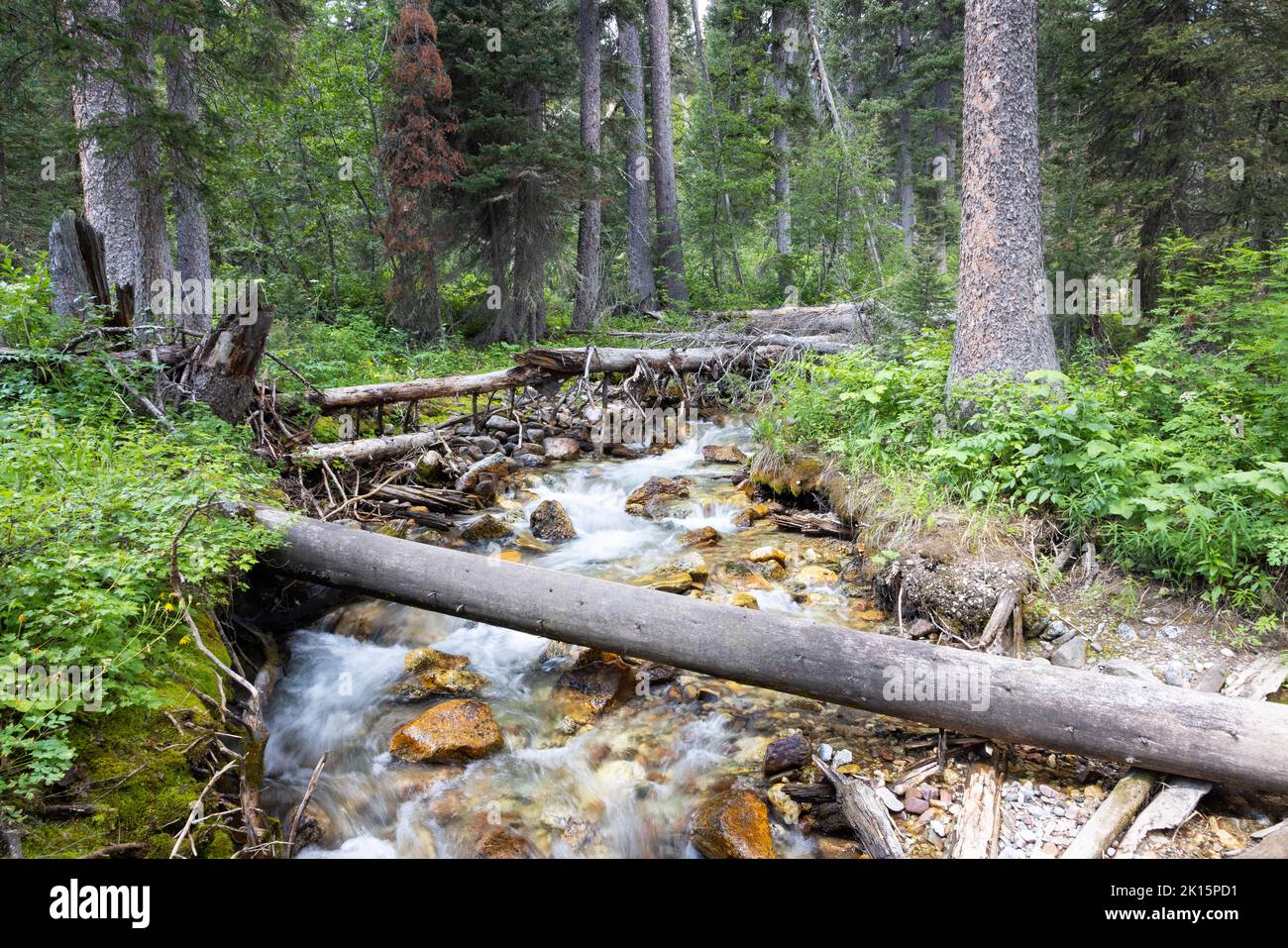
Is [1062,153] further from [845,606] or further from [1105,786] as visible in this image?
[1105,786]

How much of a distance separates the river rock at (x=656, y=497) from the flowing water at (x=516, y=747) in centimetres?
215

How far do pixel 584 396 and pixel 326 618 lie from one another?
710cm

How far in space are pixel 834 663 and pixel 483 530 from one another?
181 inches

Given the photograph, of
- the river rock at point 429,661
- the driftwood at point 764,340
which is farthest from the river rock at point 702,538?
the driftwood at point 764,340

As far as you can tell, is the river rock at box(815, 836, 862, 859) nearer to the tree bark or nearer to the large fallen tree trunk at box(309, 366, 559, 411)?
the large fallen tree trunk at box(309, 366, 559, 411)

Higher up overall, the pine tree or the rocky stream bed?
the pine tree

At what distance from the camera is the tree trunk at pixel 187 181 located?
27.2 ft

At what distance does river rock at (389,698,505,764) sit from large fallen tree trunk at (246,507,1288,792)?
0.68 m

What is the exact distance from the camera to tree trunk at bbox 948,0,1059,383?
5832 mm

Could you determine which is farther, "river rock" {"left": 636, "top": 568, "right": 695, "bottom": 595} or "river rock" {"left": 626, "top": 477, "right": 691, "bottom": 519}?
"river rock" {"left": 626, "top": 477, "right": 691, "bottom": 519}

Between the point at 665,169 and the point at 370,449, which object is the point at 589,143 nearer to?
the point at 665,169

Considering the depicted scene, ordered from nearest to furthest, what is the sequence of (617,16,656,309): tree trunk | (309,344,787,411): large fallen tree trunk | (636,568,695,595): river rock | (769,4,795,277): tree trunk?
1. (636,568,695,595): river rock
2. (309,344,787,411): large fallen tree trunk
3. (617,16,656,309): tree trunk
4. (769,4,795,277): tree trunk

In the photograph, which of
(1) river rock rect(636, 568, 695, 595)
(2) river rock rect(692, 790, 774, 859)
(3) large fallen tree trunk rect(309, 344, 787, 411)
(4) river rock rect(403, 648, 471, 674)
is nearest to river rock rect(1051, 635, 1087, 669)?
(2) river rock rect(692, 790, 774, 859)

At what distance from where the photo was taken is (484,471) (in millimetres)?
8828
